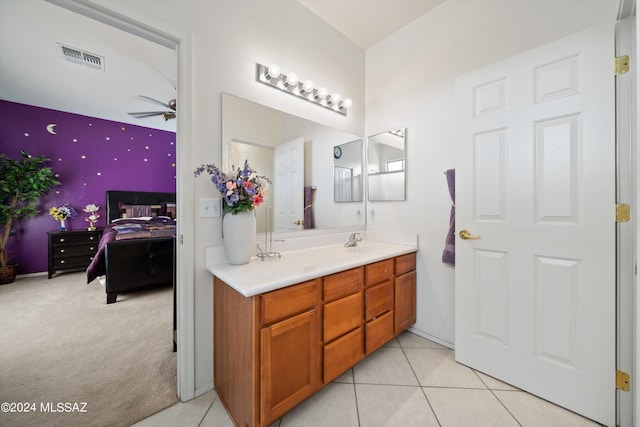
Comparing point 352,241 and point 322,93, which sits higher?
point 322,93

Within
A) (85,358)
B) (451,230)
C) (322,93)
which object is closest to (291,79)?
(322,93)

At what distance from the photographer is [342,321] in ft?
4.70

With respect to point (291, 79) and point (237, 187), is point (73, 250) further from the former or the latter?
point (291, 79)

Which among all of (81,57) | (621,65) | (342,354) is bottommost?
(342,354)

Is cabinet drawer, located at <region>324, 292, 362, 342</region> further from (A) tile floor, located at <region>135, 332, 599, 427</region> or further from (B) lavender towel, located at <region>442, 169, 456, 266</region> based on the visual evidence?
(B) lavender towel, located at <region>442, 169, 456, 266</region>

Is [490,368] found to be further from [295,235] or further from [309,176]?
[309,176]

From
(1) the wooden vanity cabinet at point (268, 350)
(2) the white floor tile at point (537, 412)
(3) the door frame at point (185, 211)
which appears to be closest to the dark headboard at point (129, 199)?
(3) the door frame at point (185, 211)

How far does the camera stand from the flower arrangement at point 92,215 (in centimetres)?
420

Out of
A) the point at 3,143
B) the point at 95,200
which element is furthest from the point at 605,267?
the point at 3,143

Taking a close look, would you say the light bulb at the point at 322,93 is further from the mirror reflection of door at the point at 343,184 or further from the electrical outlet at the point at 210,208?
the electrical outlet at the point at 210,208

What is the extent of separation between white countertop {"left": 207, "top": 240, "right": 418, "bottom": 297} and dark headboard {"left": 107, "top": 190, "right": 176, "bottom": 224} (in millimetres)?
4383

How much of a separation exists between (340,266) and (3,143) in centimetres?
557

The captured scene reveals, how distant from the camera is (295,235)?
6.27 feet

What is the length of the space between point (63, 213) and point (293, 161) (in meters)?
4.56
